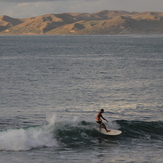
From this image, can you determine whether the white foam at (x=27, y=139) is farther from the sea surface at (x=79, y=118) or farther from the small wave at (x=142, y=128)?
the small wave at (x=142, y=128)

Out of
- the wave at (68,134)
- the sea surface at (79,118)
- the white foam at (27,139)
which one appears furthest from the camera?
the wave at (68,134)

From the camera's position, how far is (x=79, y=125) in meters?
33.6

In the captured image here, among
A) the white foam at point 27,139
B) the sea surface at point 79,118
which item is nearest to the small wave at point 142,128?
the sea surface at point 79,118

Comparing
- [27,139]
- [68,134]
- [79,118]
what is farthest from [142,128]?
[27,139]

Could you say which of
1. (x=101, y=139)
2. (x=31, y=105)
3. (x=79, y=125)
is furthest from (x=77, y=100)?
(x=101, y=139)

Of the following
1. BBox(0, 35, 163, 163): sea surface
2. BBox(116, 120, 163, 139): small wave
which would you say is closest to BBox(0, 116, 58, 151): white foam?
BBox(0, 35, 163, 163): sea surface

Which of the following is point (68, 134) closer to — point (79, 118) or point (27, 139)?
point (27, 139)

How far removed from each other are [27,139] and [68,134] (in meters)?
4.09

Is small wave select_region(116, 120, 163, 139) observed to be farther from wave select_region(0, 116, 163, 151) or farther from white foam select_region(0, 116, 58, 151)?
white foam select_region(0, 116, 58, 151)

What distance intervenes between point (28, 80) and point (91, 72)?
16.1 metres

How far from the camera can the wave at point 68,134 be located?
92.9 feet

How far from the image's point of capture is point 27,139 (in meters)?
28.8

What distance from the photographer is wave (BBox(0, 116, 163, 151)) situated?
2831 centimetres

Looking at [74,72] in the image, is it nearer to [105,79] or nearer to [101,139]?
[105,79]
